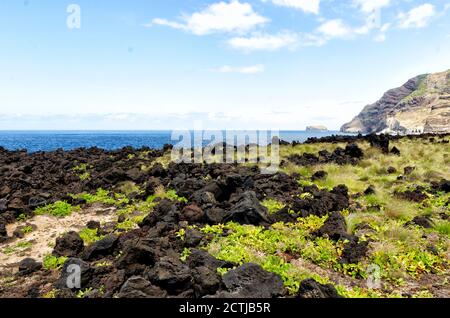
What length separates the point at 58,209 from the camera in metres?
14.4

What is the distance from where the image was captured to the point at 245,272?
22.7 ft

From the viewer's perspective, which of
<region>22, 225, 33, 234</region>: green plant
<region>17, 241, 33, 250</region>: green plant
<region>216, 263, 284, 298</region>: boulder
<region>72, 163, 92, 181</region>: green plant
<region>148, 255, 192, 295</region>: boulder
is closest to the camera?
<region>216, 263, 284, 298</region>: boulder

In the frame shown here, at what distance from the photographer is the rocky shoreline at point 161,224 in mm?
6816

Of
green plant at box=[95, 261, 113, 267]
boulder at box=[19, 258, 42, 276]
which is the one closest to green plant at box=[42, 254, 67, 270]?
boulder at box=[19, 258, 42, 276]

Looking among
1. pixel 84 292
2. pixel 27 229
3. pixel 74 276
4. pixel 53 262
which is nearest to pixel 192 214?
pixel 53 262

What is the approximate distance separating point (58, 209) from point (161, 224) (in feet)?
20.5

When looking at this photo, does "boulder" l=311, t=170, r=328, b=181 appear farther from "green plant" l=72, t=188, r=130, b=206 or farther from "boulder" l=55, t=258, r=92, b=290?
"boulder" l=55, t=258, r=92, b=290

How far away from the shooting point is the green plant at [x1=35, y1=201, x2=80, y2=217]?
46.2 feet

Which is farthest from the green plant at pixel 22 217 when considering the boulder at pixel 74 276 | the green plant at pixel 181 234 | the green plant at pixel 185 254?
the green plant at pixel 185 254

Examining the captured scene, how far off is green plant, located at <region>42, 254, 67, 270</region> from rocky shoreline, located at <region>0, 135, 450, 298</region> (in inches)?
1.8

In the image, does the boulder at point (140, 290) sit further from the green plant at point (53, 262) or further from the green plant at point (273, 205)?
the green plant at point (273, 205)

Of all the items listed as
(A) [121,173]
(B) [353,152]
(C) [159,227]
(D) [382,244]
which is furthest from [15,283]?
(B) [353,152]

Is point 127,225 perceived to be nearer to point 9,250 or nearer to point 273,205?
point 9,250
